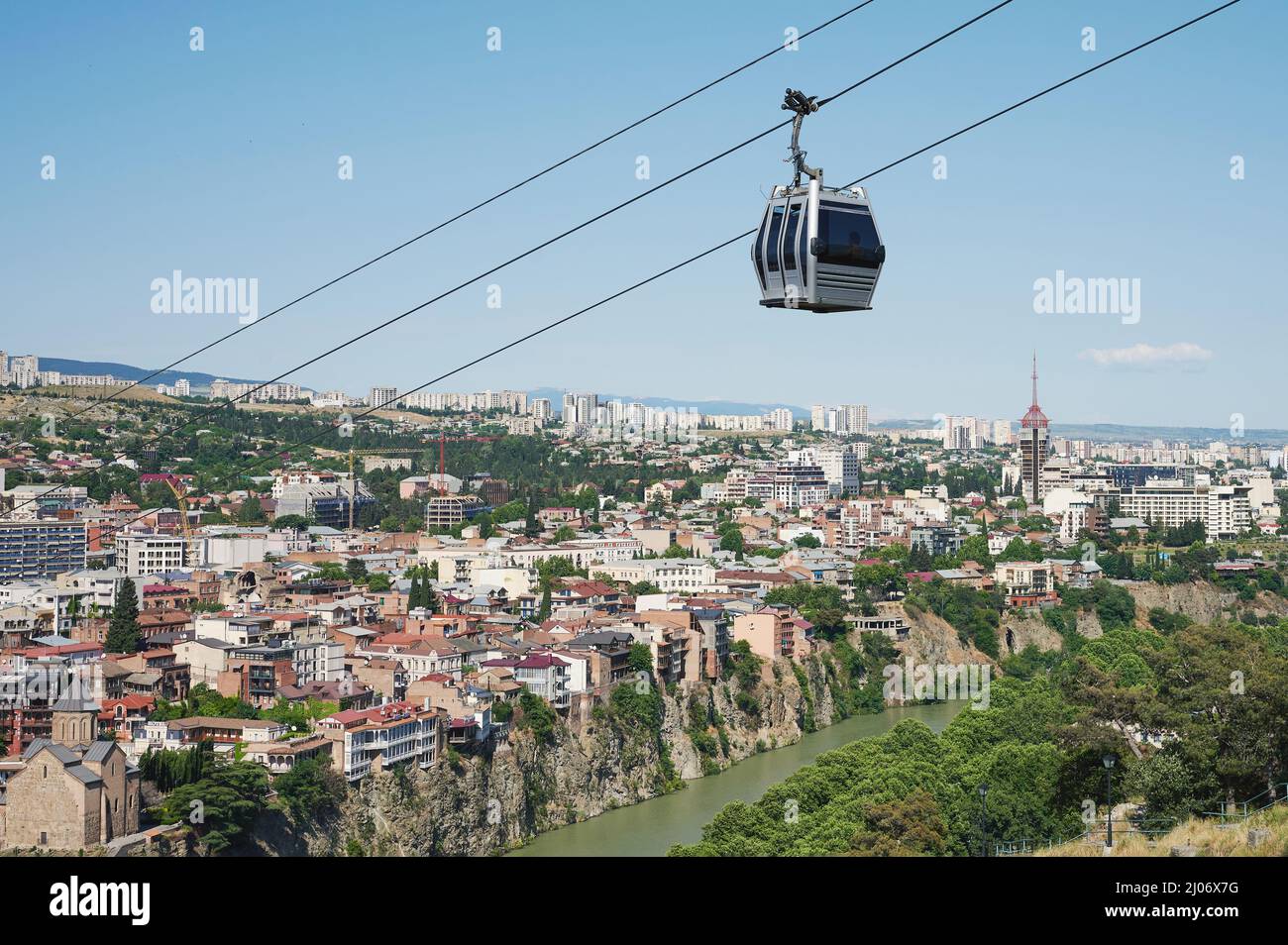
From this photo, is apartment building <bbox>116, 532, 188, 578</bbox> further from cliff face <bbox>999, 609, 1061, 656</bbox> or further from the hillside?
the hillside

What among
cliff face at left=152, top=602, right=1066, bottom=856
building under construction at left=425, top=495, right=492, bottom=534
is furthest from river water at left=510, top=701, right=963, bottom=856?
building under construction at left=425, top=495, right=492, bottom=534

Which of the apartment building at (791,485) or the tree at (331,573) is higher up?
the apartment building at (791,485)

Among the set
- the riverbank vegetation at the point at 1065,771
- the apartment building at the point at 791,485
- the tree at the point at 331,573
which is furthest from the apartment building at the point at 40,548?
the apartment building at the point at 791,485

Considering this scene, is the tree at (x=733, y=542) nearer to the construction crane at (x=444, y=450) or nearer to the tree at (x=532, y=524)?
the tree at (x=532, y=524)

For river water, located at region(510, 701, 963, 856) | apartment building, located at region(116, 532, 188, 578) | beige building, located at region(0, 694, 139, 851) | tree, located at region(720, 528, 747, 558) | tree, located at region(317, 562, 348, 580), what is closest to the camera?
beige building, located at region(0, 694, 139, 851)

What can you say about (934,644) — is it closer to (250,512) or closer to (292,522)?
(292,522)

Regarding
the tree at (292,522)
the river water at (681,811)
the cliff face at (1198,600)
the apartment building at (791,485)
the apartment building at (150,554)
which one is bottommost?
the river water at (681,811)

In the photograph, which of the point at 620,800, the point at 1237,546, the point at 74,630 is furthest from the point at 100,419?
the point at 620,800
